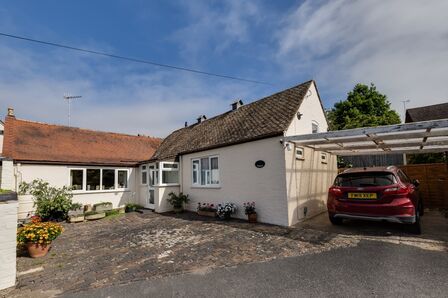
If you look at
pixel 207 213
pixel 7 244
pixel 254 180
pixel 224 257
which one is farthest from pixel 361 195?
pixel 7 244

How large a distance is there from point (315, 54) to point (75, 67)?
33.9 ft

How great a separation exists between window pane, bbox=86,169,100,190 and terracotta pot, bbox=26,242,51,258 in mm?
8432

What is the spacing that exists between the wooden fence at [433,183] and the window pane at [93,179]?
17120 millimetres

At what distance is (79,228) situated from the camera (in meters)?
9.80

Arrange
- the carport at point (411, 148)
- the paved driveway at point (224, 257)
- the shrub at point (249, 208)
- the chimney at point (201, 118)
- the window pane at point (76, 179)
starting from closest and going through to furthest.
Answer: the paved driveway at point (224, 257)
the carport at point (411, 148)
the shrub at point (249, 208)
the window pane at point (76, 179)
the chimney at point (201, 118)

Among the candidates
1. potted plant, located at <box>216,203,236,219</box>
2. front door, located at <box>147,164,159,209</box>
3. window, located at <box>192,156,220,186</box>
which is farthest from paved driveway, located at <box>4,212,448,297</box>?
front door, located at <box>147,164,159,209</box>

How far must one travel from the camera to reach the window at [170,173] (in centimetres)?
1334

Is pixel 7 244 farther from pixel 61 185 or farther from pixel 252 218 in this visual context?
pixel 61 185

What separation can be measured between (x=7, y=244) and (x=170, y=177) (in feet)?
31.2

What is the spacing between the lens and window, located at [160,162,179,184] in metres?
13.3

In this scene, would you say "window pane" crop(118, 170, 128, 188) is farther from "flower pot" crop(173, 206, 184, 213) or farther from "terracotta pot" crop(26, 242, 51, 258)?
"terracotta pot" crop(26, 242, 51, 258)

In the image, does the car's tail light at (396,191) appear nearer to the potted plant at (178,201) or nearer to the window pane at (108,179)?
the potted plant at (178,201)

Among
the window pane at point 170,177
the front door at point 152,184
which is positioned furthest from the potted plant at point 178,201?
the front door at point 152,184

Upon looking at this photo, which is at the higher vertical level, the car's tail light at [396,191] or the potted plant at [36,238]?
the car's tail light at [396,191]
